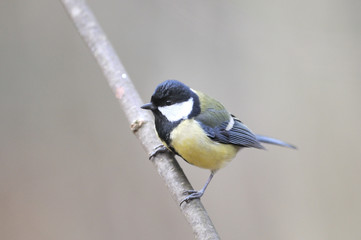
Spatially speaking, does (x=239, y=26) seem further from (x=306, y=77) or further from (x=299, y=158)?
(x=299, y=158)

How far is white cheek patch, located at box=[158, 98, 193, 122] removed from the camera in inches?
58.6

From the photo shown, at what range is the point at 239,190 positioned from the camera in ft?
7.88

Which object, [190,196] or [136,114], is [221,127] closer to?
[136,114]

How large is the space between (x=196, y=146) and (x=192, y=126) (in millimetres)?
79

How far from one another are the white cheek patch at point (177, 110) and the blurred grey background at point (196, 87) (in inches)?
36.2

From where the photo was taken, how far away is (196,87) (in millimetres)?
2625

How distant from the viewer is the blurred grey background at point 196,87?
7.55ft

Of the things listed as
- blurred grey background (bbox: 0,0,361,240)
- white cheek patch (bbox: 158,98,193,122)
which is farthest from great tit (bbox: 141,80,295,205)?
blurred grey background (bbox: 0,0,361,240)

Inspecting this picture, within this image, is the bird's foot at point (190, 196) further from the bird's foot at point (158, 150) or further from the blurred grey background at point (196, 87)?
the blurred grey background at point (196, 87)

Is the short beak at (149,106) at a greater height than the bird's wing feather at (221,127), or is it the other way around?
the short beak at (149,106)

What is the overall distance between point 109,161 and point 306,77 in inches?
53.0

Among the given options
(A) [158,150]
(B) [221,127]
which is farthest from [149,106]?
(B) [221,127]

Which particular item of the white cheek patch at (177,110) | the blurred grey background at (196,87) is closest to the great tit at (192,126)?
the white cheek patch at (177,110)

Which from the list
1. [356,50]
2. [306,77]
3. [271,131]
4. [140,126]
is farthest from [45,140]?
[356,50]
